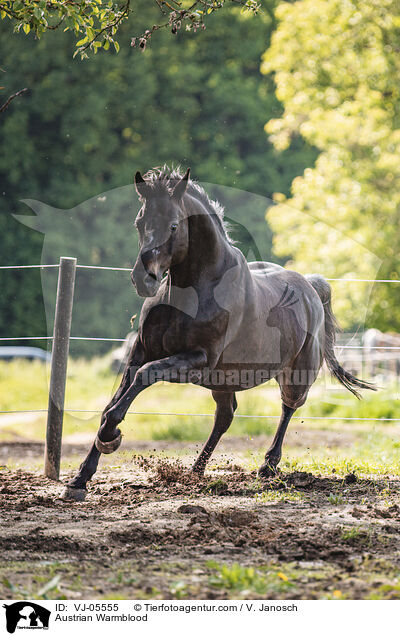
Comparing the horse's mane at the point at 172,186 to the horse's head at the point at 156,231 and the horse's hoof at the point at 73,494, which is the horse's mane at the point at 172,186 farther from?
the horse's hoof at the point at 73,494

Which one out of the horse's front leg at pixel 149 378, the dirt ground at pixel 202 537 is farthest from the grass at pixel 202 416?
the horse's front leg at pixel 149 378

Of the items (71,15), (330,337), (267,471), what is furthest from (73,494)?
(71,15)

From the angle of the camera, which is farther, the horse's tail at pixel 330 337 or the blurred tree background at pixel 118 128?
the blurred tree background at pixel 118 128

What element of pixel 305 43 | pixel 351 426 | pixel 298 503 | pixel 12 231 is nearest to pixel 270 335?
pixel 298 503

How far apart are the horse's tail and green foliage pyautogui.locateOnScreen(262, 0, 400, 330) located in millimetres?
6873

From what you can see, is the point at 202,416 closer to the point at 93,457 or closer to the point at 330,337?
the point at 330,337

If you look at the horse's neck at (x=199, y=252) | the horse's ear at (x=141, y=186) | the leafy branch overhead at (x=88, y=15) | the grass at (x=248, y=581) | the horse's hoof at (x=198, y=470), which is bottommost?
the grass at (x=248, y=581)

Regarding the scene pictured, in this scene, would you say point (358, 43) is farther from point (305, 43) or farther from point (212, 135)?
point (212, 135)

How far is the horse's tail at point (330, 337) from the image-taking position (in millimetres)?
6656

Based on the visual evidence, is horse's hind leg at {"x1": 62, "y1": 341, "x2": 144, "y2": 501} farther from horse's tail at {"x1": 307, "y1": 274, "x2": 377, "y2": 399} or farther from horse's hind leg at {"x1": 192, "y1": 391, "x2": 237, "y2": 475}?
horse's tail at {"x1": 307, "y1": 274, "x2": 377, "y2": 399}

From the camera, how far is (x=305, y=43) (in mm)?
15727

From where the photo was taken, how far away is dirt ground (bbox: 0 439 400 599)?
3.02 metres

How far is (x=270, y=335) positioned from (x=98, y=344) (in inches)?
419

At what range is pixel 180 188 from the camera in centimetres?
442
